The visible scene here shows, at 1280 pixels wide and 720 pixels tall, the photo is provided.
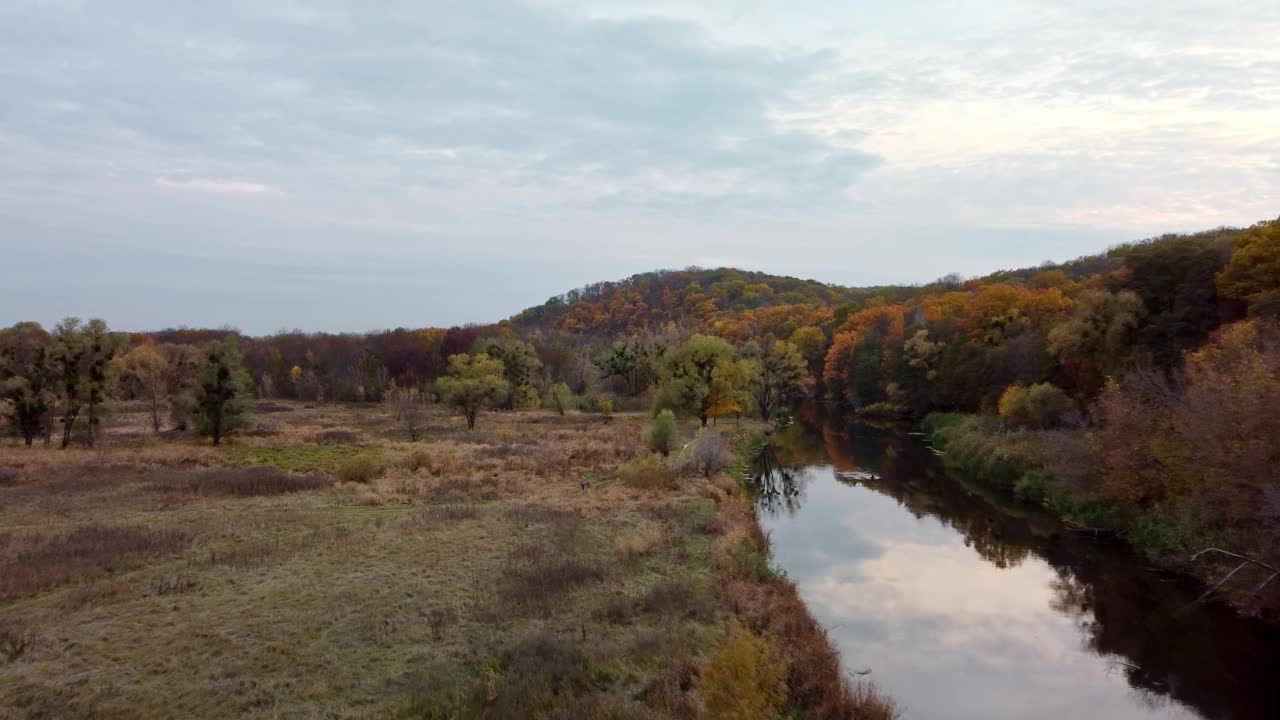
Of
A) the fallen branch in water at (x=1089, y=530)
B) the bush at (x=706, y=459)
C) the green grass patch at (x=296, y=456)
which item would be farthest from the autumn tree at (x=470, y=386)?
the fallen branch in water at (x=1089, y=530)

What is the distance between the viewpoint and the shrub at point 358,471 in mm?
30156

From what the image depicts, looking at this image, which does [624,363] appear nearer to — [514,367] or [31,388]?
[514,367]

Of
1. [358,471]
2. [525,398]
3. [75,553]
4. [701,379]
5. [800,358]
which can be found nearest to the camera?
[75,553]

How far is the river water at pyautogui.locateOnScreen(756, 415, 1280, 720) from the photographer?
13969mm

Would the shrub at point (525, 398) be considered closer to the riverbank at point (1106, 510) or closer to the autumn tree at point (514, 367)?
the autumn tree at point (514, 367)

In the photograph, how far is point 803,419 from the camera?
72438 millimetres

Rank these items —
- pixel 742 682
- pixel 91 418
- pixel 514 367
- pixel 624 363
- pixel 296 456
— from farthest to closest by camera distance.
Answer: pixel 624 363 → pixel 514 367 → pixel 91 418 → pixel 296 456 → pixel 742 682

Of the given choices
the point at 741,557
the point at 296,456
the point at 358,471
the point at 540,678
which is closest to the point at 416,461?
the point at 358,471

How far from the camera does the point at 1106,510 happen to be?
985 inches

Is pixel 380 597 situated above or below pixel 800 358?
below

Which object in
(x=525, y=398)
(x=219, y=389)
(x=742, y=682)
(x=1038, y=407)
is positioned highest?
(x=219, y=389)

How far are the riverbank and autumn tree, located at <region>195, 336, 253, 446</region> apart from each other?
42811 mm

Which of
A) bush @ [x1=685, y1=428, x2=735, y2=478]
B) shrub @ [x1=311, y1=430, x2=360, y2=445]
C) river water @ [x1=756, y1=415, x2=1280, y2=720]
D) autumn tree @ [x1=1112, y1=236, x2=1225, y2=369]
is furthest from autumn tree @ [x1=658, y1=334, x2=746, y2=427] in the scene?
autumn tree @ [x1=1112, y1=236, x2=1225, y2=369]

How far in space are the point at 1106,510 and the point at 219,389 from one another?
45005mm
